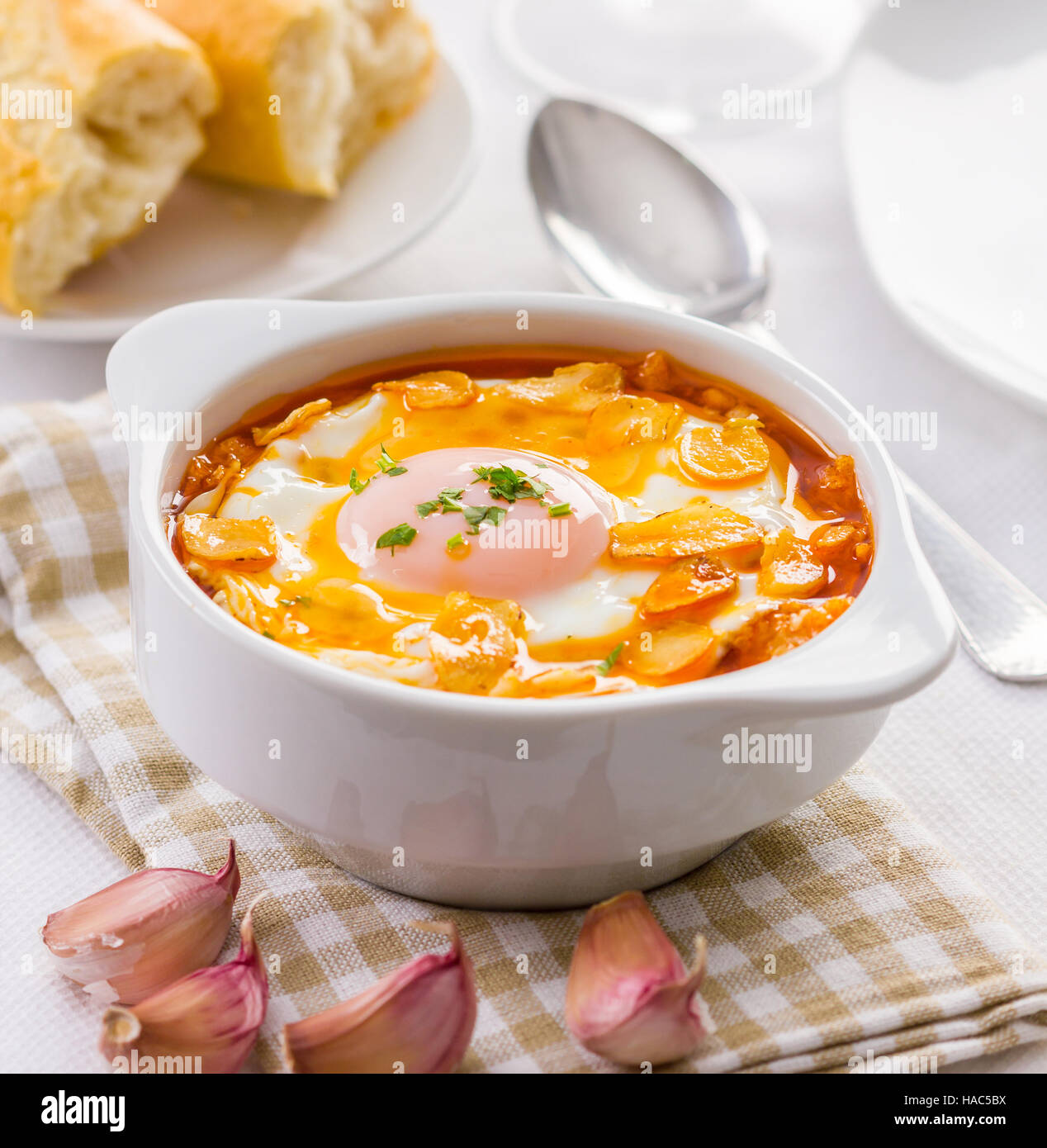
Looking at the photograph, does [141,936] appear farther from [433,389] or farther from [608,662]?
[433,389]

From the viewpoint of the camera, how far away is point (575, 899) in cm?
134

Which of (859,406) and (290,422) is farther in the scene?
(859,406)

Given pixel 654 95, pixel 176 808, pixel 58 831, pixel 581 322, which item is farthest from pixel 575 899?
pixel 654 95

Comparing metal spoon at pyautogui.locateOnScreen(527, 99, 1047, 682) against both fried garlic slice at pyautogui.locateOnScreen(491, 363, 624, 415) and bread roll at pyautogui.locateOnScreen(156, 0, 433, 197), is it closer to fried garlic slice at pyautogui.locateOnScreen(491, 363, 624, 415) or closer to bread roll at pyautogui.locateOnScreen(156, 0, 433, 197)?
bread roll at pyautogui.locateOnScreen(156, 0, 433, 197)

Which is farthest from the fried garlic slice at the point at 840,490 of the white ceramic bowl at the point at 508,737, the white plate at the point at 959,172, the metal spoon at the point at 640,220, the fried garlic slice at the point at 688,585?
the metal spoon at the point at 640,220

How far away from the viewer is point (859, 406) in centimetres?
228

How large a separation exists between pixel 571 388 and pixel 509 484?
0.81ft

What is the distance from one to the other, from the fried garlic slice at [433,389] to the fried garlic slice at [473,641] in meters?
0.33

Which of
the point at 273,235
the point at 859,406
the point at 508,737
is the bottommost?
the point at 859,406

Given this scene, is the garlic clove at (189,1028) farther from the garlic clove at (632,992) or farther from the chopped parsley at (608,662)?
the chopped parsley at (608,662)

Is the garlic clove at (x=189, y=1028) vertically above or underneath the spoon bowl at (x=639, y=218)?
underneath

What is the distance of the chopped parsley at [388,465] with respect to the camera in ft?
4.85

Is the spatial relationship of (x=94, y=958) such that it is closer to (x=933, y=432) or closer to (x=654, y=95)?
(x=933, y=432)

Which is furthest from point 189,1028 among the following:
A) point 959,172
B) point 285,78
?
point 959,172
